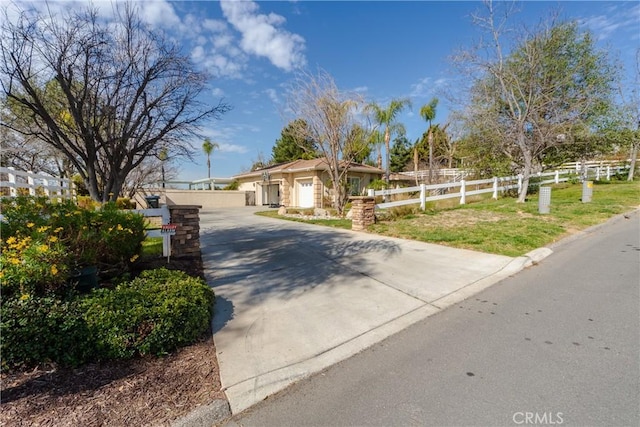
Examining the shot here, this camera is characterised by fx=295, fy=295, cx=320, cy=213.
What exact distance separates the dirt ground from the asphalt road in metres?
0.51

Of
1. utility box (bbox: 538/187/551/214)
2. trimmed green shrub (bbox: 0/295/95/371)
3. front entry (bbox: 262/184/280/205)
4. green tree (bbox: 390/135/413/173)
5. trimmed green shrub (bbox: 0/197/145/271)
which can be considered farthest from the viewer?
green tree (bbox: 390/135/413/173)

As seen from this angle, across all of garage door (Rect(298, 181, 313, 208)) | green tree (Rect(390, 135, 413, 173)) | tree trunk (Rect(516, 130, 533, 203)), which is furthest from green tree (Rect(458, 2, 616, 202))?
green tree (Rect(390, 135, 413, 173))

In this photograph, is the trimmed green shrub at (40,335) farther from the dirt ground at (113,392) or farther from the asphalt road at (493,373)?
the asphalt road at (493,373)

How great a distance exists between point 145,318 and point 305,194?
17.9 meters

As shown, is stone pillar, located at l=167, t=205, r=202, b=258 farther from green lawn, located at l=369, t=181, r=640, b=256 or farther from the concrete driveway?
green lawn, located at l=369, t=181, r=640, b=256

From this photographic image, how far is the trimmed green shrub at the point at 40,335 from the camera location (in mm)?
2467

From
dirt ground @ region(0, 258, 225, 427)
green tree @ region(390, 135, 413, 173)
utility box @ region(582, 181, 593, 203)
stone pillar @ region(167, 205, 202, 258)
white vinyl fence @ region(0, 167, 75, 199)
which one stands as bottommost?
dirt ground @ region(0, 258, 225, 427)

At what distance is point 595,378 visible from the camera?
92.8 inches

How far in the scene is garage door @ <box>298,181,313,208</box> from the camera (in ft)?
65.6

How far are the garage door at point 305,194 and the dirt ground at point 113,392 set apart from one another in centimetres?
1743

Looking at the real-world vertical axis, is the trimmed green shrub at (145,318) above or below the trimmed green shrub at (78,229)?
below

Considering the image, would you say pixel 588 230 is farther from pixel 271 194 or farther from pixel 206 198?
pixel 206 198

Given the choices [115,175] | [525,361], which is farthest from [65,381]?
[115,175]

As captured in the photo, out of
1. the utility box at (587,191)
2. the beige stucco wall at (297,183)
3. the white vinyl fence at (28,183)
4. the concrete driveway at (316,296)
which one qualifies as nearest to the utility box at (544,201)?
the utility box at (587,191)
